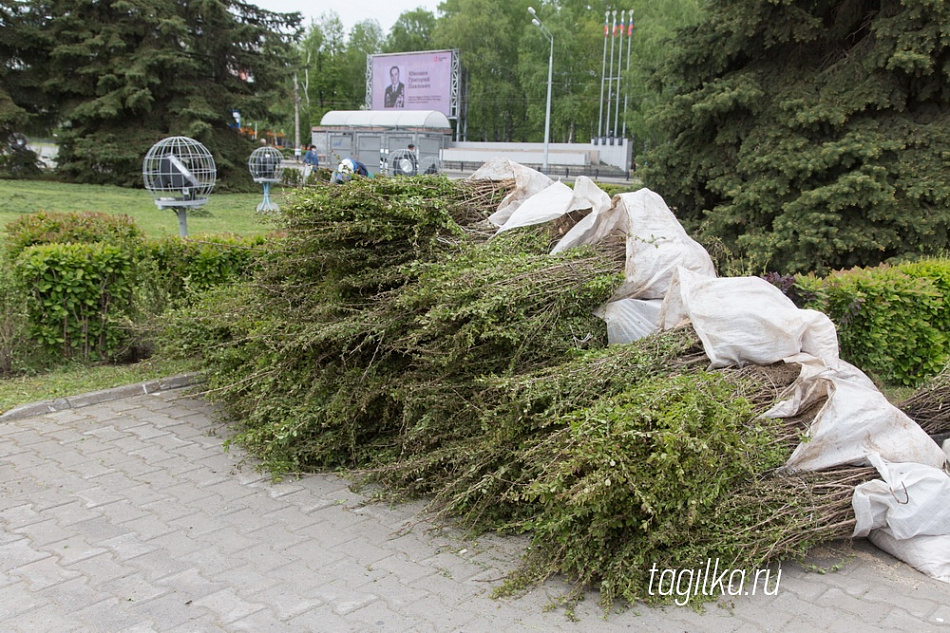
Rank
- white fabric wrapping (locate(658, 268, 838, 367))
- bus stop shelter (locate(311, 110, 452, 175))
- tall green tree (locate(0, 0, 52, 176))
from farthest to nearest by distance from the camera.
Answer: bus stop shelter (locate(311, 110, 452, 175)) → tall green tree (locate(0, 0, 52, 176)) → white fabric wrapping (locate(658, 268, 838, 367))

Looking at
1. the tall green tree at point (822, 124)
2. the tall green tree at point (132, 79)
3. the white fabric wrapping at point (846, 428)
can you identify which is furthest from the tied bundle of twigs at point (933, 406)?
the tall green tree at point (132, 79)

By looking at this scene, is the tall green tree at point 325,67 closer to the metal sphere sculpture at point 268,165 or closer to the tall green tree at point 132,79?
the tall green tree at point 132,79

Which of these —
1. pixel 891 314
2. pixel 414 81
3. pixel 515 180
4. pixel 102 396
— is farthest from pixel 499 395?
pixel 414 81

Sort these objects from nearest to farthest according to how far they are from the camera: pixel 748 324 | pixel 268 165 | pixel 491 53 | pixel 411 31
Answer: pixel 748 324 → pixel 268 165 → pixel 491 53 → pixel 411 31

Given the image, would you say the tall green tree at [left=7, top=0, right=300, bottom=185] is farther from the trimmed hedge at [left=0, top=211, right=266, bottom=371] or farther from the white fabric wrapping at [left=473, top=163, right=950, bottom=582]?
the white fabric wrapping at [left=473, top=163, right=950, bottom=582]

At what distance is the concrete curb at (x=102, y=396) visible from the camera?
5489 mm

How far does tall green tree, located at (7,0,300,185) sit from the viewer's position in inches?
999

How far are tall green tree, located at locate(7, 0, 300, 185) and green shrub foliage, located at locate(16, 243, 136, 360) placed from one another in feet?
68.2

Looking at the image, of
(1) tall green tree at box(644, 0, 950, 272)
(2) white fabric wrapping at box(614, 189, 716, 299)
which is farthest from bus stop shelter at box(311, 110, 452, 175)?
(2) white fabric wrapping at box(614, 189, 716, 299)

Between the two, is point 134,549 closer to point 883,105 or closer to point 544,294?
point 544,294

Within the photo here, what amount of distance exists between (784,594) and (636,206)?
2658 millimetres

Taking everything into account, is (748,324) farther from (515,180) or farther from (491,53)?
(491,53)

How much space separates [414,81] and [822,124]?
161 feet

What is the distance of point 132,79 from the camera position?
25.2m
